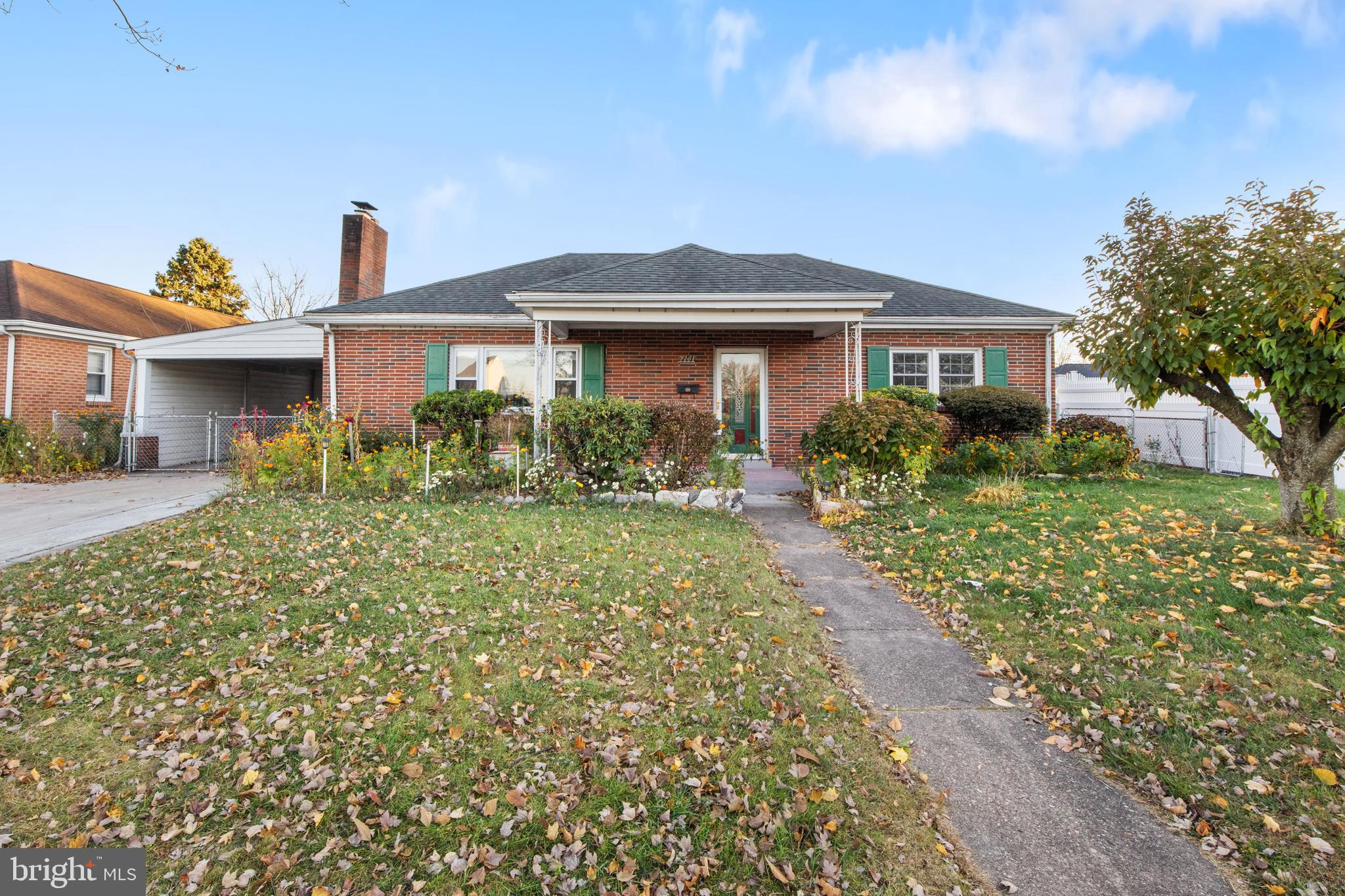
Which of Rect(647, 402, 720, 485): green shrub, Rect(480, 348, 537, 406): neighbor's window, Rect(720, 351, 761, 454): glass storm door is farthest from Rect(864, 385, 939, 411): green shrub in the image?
Rect(480, 348, 537, 406): neighbor's window

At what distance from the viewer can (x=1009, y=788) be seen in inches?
103

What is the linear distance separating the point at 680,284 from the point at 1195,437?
11052 millimetres

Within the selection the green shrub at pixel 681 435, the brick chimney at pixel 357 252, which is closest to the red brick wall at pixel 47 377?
the brick chimney at pixel 357 252

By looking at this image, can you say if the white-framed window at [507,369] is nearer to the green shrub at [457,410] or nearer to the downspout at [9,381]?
the green shrub at [457,410]

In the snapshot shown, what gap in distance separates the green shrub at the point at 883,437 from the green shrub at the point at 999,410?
279 centimetres

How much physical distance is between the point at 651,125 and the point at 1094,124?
8739mm

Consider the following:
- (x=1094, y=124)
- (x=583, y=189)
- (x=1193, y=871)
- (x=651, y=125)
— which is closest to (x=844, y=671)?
(x=1193, y=871)

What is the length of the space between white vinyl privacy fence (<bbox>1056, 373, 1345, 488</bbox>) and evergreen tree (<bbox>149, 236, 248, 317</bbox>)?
37.2m

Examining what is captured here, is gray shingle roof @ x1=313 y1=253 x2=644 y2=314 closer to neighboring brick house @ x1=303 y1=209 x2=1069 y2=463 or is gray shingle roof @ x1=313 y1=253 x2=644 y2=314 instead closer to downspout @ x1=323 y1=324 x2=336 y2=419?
neighboring brick house @ x1=303 y1=209 x2=1069 y2=463

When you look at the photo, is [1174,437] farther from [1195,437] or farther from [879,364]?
[879,364]

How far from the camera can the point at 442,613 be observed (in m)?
4.29

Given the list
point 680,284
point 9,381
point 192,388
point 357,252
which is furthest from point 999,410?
point 9,381

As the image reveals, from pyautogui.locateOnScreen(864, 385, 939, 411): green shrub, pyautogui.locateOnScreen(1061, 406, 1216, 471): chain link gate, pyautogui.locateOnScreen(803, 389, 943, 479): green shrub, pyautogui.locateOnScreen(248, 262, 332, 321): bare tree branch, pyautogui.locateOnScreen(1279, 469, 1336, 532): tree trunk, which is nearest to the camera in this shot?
pyautogui.locateOnScreen(1279, 469, 1336, 532): tree trunk

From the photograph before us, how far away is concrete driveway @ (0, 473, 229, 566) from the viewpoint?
612 cm
